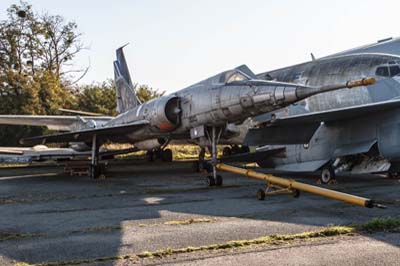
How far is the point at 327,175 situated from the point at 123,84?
38.9 ft

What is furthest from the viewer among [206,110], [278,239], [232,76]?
[206,110]

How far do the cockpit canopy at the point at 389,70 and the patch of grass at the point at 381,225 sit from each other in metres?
7.31

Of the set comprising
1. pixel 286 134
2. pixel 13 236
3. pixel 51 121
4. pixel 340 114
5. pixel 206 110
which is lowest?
pixel 13 236

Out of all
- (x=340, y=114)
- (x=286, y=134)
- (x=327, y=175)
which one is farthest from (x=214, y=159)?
(x=340, y=114)

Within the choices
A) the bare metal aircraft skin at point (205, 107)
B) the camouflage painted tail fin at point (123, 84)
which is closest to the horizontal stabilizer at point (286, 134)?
the bare metal aircraft skin at point (205, 107)

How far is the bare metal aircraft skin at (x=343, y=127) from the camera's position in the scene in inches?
396

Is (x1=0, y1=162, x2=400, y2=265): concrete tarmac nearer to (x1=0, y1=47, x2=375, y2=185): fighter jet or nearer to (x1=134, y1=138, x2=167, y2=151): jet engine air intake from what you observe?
(x1=0, y1=47, x2=375, y2=185): fighter jet

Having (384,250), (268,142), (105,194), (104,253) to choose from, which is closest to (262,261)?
(384,250)

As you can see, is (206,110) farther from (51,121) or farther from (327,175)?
(51,121)

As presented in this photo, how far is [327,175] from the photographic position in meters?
11.3

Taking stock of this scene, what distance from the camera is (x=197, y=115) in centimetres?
1147

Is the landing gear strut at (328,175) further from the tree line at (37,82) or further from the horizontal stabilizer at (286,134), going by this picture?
the tree line at (37,82)

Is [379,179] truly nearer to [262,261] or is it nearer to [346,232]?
[346,232]

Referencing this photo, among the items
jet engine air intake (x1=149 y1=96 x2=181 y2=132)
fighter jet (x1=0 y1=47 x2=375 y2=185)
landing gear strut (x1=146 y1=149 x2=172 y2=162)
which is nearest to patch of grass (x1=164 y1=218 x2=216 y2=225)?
fighter jet (x1=0 y1=47 x2=375 y2=185)
